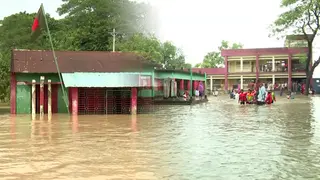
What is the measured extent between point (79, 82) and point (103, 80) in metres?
1.27

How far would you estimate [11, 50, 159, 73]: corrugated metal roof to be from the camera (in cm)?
2469

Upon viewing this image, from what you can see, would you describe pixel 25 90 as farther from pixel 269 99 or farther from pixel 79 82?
pixel 269 99

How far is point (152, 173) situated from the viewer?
26.2 ft

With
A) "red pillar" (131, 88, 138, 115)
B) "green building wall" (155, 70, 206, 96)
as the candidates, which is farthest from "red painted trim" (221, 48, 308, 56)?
"red pillar" (131, 88, 138, 115)

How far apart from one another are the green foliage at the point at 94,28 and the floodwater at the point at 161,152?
3401 cm

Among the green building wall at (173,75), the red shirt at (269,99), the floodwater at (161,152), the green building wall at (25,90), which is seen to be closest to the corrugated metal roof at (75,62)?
the green building wall at (25,90)

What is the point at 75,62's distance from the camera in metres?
25.8

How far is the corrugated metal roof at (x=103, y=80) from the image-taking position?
22.8 meters

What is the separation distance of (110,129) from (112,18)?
135ft

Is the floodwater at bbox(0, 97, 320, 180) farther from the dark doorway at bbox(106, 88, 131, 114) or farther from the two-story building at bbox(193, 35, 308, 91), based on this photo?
the two-story building at bbox(193, 35, 308, 91)

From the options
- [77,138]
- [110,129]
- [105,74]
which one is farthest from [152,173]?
[105,74]

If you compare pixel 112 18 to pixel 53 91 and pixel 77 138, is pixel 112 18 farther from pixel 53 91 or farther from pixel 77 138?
pixel 77 138

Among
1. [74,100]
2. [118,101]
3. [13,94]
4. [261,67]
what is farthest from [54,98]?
[261,67]

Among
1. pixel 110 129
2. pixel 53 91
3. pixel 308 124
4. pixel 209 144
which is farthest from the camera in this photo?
pixel 53 91
